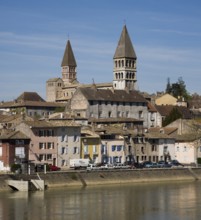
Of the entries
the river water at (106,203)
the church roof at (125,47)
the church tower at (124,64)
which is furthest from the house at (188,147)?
the church tower at (124,64)

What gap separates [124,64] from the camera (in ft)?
622

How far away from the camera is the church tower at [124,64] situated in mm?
187750

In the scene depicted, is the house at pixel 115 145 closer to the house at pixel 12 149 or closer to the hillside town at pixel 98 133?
the hillside town at pixel 98 133

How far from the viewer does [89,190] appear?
256 ft

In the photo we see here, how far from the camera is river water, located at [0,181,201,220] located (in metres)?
59.2

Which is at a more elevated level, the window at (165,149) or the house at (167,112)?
the house at (167,112)

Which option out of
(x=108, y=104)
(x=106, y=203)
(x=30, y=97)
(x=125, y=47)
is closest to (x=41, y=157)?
(x=106, y=203)

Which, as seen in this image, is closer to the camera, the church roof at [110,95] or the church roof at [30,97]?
the church roof at [110,95]

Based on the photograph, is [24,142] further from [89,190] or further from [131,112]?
[131,112]

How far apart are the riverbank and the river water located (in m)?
1.93

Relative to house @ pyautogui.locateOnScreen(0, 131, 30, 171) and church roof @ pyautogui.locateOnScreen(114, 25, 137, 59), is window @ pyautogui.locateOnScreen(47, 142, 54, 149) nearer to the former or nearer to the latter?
house @ pyautogui.locateOnScreen(0, 131, 30, 171)

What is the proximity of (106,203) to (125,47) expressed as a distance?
Answer: 124 metres

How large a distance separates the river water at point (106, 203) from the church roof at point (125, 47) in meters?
106

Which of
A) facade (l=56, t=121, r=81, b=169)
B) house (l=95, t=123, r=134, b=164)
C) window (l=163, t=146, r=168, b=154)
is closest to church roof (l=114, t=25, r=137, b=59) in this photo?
window (l=163, t=146, r=168, b=154)
